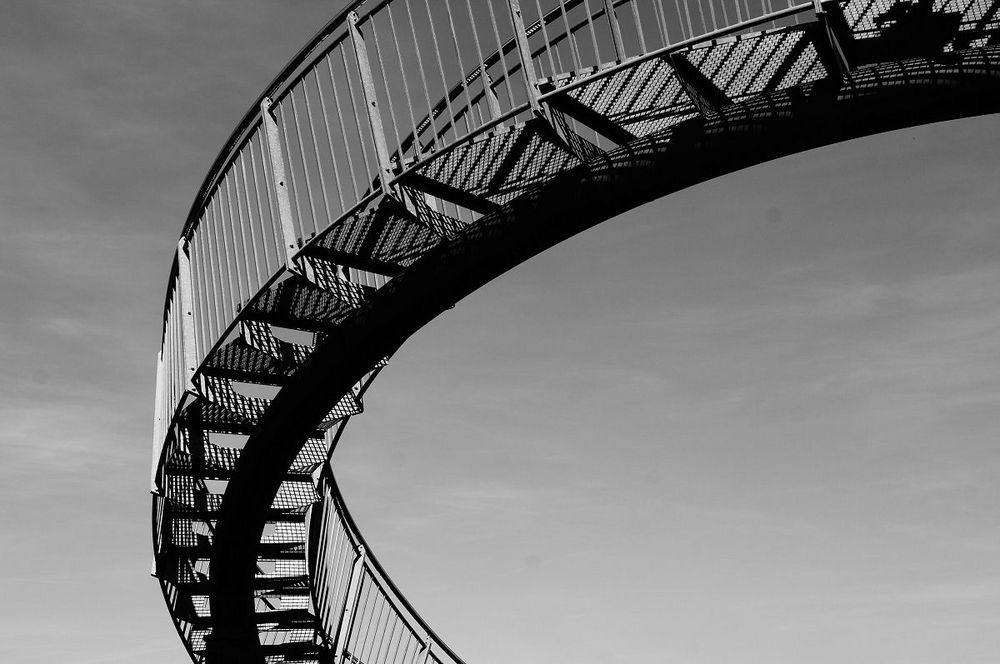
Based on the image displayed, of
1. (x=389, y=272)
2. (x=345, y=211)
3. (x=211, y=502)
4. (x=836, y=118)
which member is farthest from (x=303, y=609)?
(x=836, y=118)

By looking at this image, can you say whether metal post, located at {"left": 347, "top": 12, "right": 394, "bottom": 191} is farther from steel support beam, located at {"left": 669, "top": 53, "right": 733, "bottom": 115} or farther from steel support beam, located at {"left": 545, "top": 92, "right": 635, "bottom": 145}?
steel support beam, located at {"left": 669, "top": 53, "right": 733, "bottom": 115}

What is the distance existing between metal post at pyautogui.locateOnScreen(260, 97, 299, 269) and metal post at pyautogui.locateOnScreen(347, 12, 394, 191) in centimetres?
108

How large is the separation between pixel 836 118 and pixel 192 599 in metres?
8.40

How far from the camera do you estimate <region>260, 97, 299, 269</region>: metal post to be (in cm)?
743

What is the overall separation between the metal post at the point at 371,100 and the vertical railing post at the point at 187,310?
9.78 ft

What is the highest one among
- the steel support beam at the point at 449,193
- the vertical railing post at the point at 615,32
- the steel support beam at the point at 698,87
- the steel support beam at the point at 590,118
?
the vertical railing post at the point at 615,32

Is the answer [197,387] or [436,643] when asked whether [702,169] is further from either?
[436,643]

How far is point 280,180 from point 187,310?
1937mm

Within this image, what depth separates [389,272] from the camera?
25.7 ft

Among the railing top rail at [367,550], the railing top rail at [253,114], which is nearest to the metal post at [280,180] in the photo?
the railing top rail at [253,114]

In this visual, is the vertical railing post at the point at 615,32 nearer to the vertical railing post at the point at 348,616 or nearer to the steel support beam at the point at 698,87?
the steel support beam at the point at 698,87

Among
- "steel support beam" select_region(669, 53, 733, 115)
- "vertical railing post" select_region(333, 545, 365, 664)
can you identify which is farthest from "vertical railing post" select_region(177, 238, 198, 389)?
"steel support beam" select_region(669, 53, 733, 115)

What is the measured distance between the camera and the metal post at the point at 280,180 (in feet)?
24.4

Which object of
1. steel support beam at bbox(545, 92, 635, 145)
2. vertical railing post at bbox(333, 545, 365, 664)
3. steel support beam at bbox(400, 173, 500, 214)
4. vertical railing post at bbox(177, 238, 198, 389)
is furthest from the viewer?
vertical railing post at bbox(333, 545, 365, 664)
